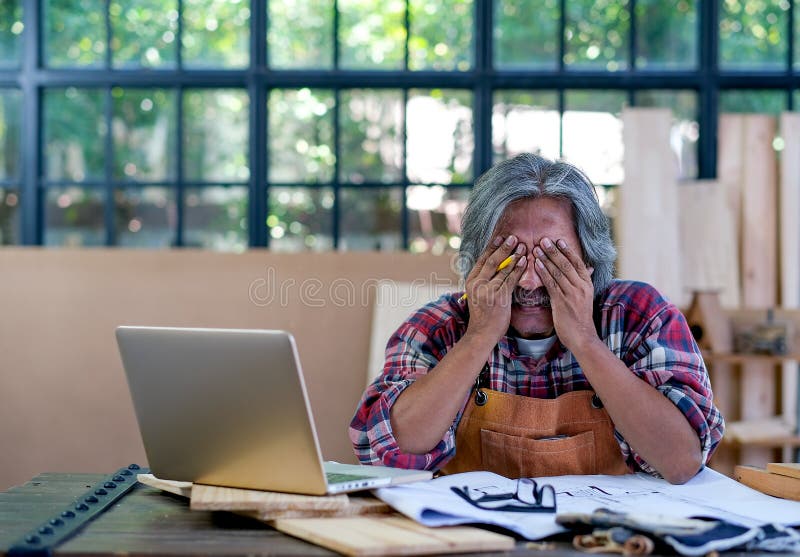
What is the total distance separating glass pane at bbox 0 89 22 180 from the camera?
422 centimetres

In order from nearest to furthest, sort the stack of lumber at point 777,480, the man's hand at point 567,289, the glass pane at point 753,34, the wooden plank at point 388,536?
the wooden plank at point 388,536 < the stack of lumber at point 777,480 < the man's hand at point 567,289 < the glass pane at point 753,34

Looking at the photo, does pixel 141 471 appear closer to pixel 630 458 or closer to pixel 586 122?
pixel 630 458

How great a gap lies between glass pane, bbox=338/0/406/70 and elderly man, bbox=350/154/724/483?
217cm

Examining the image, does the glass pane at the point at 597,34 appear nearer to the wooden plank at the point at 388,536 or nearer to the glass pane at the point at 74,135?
the glass pane at the point at 74,135

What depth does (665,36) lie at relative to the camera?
13.3ft

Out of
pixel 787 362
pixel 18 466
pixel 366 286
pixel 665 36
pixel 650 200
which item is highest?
pixel 665 36

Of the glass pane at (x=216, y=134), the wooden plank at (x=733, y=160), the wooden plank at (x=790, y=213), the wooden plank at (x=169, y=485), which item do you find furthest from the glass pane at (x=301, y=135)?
the wooden plank at (x=169, y=485)

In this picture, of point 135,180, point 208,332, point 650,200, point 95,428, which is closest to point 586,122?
point 650,200

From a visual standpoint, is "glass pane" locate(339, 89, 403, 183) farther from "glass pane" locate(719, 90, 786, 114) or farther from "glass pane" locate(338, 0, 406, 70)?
"glass pane" locate(719, 90, 786, 114)

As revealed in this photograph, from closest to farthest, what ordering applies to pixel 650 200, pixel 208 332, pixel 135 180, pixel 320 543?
pixel 320 543
pixel 208 332
pixel 650 200
pixel 135 180

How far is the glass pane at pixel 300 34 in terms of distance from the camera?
162 inches

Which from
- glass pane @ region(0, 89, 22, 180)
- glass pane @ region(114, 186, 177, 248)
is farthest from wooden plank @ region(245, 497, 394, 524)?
glass pane @ region(0, 89, 22, 180)

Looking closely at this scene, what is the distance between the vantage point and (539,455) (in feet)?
6.08

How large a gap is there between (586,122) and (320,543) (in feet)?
10.2
